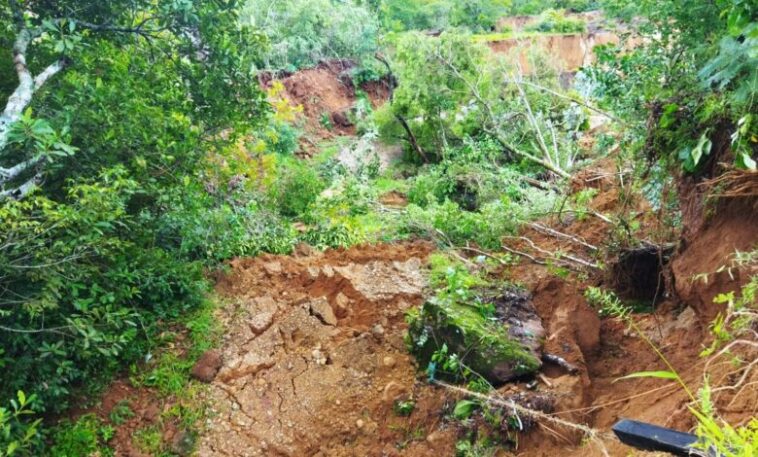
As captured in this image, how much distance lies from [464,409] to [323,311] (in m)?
1.96

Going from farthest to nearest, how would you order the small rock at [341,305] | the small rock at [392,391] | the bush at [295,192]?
the bush at [295,192] < the small rock at [341,305] < the small rock at [392,391]

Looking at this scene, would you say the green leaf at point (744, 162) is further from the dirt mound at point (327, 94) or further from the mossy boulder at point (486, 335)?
the dirt mound at point (327, 94)

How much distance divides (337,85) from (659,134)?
1751 centimetres

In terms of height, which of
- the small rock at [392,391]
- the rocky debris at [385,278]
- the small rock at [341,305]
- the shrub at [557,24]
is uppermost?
the small rock at [392,391]

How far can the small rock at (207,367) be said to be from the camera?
13.8ft

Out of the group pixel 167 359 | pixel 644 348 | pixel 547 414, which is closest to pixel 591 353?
pixel 644 348

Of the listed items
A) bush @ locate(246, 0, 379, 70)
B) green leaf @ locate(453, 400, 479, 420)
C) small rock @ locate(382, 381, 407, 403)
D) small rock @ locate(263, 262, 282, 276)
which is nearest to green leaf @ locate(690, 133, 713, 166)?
green leaf @ locate(453, 400, 479, 420)

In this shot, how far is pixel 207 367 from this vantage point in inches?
168

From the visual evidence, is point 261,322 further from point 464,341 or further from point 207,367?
point 464,341

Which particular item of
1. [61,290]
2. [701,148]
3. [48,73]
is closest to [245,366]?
[61,290]

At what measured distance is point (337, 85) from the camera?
782 inches

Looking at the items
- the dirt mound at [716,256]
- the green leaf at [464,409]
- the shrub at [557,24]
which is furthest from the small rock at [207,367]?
the shrub at [557,24]

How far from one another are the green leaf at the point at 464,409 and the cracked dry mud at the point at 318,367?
0.59ft

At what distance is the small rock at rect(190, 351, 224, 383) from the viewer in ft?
13.8
